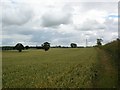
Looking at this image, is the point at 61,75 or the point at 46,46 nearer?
the point at 61,75

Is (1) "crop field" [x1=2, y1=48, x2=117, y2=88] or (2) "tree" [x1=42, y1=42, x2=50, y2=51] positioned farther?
(2) "tree" [x1=42, y1=42, x2=50, y2=51]

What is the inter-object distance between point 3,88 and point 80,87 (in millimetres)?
4244

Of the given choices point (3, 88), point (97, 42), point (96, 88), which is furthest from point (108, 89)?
point (97, 42)

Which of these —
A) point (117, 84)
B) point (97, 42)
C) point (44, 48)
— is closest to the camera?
point (117, 84)

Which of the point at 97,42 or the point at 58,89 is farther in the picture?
the point at 97,42

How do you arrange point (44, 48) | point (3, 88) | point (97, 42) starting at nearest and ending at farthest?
point (3, 88), point (44, 48), point (97, 42)

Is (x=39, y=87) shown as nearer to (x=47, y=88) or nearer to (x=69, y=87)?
(x=47, y=88)

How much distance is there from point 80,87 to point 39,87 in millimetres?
2219

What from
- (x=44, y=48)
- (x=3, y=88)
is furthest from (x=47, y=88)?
(x=44, y=48)

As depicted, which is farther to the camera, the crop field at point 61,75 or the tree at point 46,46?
the tree at point 46,46

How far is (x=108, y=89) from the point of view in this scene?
1396cm

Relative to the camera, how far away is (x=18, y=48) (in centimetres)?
11381

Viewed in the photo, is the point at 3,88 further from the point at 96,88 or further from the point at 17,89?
the point at 96,88

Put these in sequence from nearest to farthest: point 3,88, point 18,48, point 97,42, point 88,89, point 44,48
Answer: point 88,89
point 3,88
point 18,48
point 44,48
point 97,42
